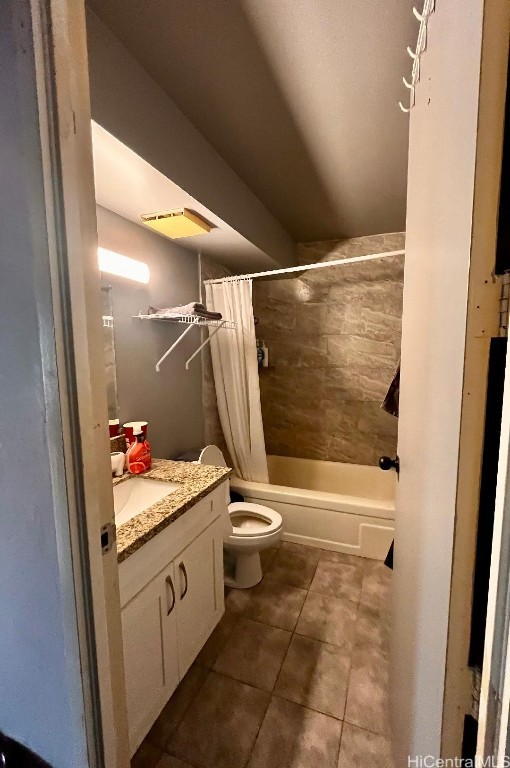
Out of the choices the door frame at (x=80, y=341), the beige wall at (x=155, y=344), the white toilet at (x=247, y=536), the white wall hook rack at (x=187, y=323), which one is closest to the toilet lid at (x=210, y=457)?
the white toilet at (x=247, y=536)

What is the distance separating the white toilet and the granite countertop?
29 cm

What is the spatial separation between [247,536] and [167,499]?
0.72 metres

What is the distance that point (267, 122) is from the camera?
137 cm

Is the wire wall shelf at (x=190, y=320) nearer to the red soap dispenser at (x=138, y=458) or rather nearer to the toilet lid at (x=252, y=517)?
the red soap dispenser at (x=138, y=458)

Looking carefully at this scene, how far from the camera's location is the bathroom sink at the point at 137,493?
1.40 metres

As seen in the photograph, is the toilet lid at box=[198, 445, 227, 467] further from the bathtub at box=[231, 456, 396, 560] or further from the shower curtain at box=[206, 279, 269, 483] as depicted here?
the bathtub at box=[231, 456, 396, 560]

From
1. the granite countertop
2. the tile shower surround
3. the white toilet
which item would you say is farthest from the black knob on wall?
the tile shower surround

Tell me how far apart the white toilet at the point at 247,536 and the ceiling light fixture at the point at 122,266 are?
1132 millimetres

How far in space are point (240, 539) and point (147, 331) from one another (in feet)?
4.45

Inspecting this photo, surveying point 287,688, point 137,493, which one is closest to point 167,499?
point 137,493

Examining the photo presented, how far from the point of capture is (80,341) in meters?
0.58

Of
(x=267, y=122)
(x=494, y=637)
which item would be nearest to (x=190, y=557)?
(x=494, y=637)

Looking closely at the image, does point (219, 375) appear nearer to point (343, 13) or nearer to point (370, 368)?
point (370, 368)

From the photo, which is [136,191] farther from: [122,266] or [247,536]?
[247,536]
